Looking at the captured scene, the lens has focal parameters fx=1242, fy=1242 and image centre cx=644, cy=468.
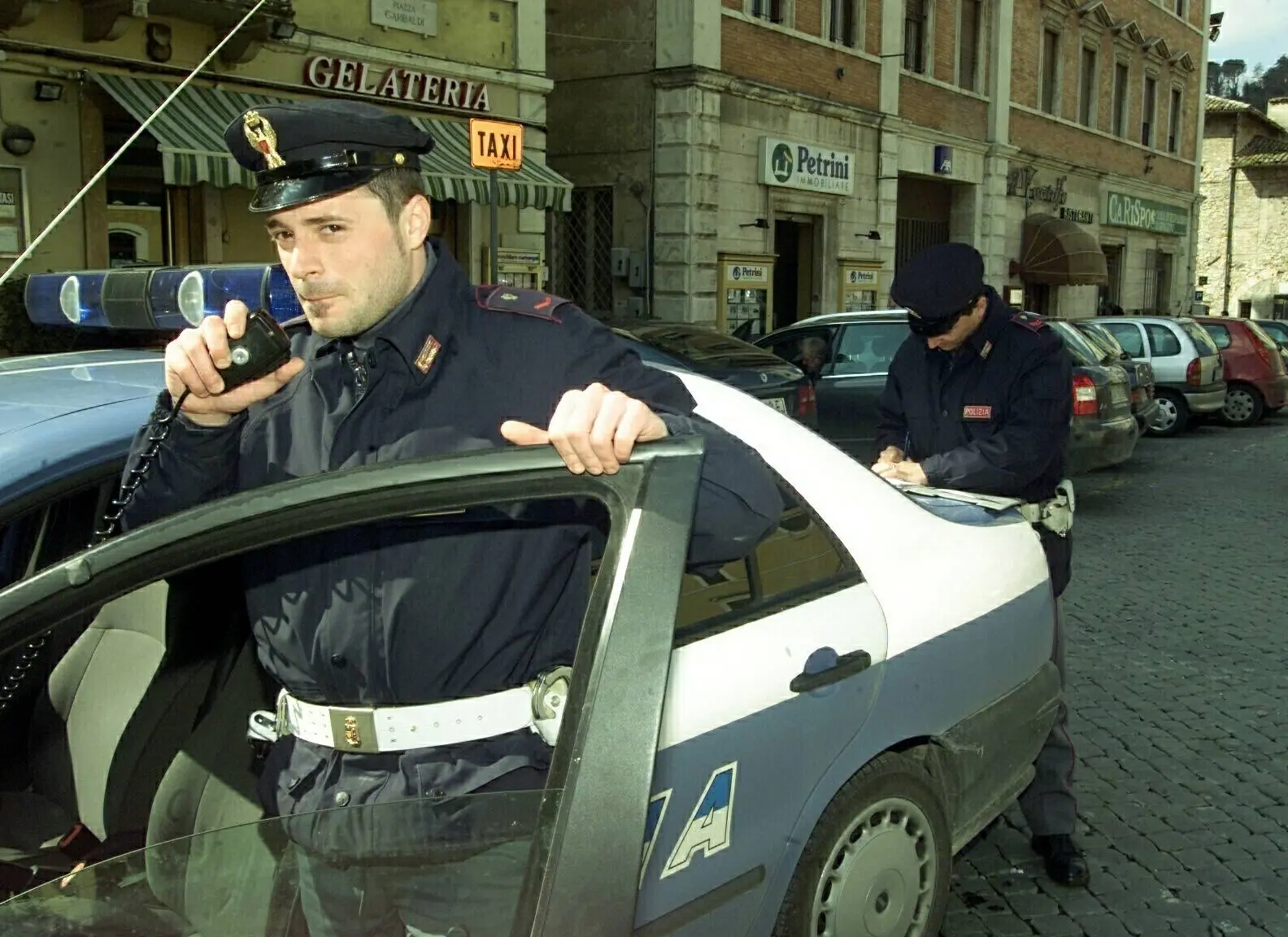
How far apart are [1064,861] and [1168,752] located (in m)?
Result: 1.30

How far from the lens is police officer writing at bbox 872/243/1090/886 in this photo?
11.8 ft

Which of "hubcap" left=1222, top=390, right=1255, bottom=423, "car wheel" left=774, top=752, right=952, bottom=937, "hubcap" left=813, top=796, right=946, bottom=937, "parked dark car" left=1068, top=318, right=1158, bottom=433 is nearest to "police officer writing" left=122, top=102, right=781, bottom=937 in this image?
"car wheel" left=774, top=752, right=952, bottom=937

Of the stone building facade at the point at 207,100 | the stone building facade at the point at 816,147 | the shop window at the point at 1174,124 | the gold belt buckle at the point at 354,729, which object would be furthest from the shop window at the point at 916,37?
the gold belt buckle at the point at 354,729

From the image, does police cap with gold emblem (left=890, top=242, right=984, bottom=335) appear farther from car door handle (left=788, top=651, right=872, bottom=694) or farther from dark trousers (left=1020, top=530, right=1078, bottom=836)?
car door handle (left=788, top=651, right=872, bottom=694)

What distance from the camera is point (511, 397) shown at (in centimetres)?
199

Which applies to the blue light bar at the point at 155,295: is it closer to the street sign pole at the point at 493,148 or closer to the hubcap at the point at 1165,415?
the street sign pole at the point at 493,148

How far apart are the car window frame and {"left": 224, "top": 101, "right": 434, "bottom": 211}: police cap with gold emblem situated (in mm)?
612

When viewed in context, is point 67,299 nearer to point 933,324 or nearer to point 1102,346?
point 933,324

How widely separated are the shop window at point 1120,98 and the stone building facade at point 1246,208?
49.3 feet

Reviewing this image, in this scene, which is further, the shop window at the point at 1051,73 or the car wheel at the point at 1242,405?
the shop window at the point at 1051,73

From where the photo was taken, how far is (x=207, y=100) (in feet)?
38.0

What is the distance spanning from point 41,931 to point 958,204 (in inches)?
1026

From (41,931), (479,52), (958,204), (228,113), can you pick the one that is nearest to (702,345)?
(228,113)

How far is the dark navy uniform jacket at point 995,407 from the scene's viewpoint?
11.8ft
